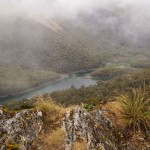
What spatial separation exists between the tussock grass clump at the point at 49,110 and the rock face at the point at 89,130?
728mm

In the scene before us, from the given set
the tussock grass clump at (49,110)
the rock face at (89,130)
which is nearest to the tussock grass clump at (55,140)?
the rock face at (89,130)

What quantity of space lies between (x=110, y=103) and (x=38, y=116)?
3253 millimetres

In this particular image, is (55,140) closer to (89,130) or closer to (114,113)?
(89,130)

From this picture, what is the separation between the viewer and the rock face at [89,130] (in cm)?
1010

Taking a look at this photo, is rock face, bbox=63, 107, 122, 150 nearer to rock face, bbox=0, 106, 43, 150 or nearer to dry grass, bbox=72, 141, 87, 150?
dry grass, bbox=72, 141, 87, 150

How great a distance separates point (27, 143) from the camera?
1022 cm

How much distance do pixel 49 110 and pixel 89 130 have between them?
2273 mm

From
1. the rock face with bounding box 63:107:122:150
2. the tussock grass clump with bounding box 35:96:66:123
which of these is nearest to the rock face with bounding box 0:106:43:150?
the tussock grass clump with bounding box 35:96:66:123

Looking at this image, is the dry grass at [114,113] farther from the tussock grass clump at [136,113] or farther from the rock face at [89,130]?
the rock face at [89,130]

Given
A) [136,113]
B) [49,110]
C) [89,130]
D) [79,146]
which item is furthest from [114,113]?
[79,146]

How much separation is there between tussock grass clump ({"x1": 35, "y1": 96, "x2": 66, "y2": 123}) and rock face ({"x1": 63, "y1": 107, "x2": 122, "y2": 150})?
728 mm

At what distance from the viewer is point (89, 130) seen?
10445mm

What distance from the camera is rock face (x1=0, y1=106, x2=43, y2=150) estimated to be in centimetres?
998

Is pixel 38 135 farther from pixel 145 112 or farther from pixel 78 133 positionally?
pixel 145 112
